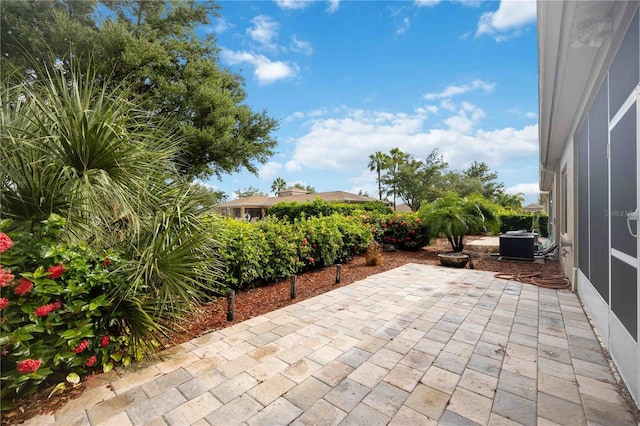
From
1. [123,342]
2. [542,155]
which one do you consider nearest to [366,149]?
[542,155]

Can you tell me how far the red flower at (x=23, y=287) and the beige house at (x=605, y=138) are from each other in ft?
13.7

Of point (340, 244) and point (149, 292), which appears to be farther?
point (340, 244)

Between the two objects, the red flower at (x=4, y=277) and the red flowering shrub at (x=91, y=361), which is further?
the red flowering shrub at (x=91, y=361)

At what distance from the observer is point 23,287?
1802mm

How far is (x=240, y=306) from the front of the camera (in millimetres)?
4012

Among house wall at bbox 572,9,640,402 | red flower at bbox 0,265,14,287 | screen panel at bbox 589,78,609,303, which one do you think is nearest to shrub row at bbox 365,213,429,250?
house wall at bbox 572,9,640,402

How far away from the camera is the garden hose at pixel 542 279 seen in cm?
507

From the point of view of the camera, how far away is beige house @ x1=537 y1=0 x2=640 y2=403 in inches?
80.9

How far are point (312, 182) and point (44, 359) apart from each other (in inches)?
2304

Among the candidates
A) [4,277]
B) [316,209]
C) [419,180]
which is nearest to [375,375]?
[4,277]

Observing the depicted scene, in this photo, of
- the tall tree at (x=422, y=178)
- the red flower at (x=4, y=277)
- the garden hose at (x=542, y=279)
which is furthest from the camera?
the tall tree at (x=422, y=178)

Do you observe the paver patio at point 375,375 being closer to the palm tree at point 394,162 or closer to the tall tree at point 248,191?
the palm tree at point 394,162

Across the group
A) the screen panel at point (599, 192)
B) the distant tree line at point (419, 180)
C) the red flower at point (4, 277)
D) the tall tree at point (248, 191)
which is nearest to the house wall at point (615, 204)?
the screen panel at point (599, 192)

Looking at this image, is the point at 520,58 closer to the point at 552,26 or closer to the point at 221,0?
the point at 552,26
